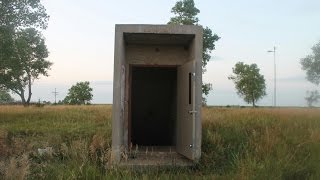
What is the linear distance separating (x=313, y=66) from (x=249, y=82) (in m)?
14.4

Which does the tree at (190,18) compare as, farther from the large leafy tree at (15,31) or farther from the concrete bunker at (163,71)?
the concrete bunker at (163,71)

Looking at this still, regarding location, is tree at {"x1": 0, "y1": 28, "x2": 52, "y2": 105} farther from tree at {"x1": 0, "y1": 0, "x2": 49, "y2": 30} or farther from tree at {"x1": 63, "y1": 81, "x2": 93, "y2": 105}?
tree at {"x1": 63, "y1": 81, "x2": 93, "y2": 105}

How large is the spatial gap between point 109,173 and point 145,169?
5.45 ft

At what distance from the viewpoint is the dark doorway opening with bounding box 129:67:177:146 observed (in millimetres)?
13766

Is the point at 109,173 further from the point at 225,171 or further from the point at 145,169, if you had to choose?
the point at 225,171

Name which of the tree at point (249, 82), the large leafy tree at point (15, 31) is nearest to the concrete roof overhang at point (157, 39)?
the large leafy tree at point (15, 31)

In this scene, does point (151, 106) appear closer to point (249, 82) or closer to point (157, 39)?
point (157, 39)

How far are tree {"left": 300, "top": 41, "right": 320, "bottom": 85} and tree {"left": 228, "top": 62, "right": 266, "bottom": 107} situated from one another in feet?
40.9

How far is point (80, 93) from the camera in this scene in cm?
8800

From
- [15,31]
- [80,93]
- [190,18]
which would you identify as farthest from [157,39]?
[80,93]

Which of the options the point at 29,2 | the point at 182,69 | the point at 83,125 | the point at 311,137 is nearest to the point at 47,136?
the point at 83,125

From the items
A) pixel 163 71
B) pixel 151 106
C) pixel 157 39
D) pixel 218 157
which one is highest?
pixel 157 39

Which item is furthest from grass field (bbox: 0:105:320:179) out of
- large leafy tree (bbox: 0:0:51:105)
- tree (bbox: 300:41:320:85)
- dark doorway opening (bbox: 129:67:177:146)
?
tree (bbox: 300:41:320:85)

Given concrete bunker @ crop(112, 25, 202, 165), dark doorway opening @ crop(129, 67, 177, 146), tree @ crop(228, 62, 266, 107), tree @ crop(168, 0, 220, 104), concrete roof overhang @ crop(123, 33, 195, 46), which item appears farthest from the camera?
tree @ crop(228, 62, 266, 107)
